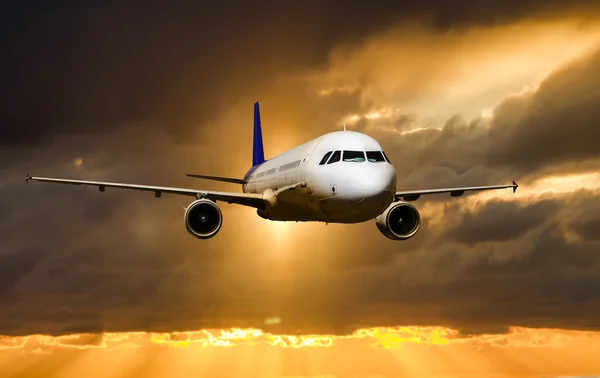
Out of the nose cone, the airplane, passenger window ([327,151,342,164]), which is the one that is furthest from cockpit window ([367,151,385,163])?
passenger window ([327,151,342,164])

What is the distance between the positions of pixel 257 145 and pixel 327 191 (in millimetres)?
30504

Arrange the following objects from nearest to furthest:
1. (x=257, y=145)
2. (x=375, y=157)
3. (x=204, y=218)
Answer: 1. (x=375, y=157)
2. (x=204, y=218)
3. (x=257, y=145)

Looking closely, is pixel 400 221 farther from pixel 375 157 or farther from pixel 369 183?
pixel 369 183

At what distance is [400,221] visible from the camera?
36156mm

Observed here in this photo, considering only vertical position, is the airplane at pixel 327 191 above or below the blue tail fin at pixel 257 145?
below

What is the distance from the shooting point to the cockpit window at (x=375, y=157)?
1249 inches

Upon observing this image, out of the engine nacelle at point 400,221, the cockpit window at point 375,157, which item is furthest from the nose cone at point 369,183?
the engine nacelle at point 400,221

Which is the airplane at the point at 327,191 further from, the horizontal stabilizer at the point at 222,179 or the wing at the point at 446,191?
the horizontal stabilizer at the point at 222,179

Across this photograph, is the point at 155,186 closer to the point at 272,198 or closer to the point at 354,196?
the point at 272,198

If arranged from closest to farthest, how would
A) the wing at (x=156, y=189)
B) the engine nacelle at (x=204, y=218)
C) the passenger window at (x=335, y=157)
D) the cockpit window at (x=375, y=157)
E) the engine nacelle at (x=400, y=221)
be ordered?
1. the cockpit window at (x=375, y=157)
2. the passenger window at (x=335, y=157)
3. the engine nacelle at (x=400, y=221)
4. the engine nacelle at (x=204, y=218)
5. the wing at (x=156, y=189)

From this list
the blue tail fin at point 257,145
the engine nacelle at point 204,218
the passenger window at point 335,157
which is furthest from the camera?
the blue tail fin at point 257,145

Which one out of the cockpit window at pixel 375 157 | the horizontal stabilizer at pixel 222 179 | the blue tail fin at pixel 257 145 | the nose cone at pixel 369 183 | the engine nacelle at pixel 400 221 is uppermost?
the blue tail fin at pixel 257 145

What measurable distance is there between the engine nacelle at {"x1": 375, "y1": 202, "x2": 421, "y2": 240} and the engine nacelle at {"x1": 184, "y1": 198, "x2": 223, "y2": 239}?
26.0 feet

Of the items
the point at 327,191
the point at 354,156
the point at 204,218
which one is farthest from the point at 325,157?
the point at 204,218
